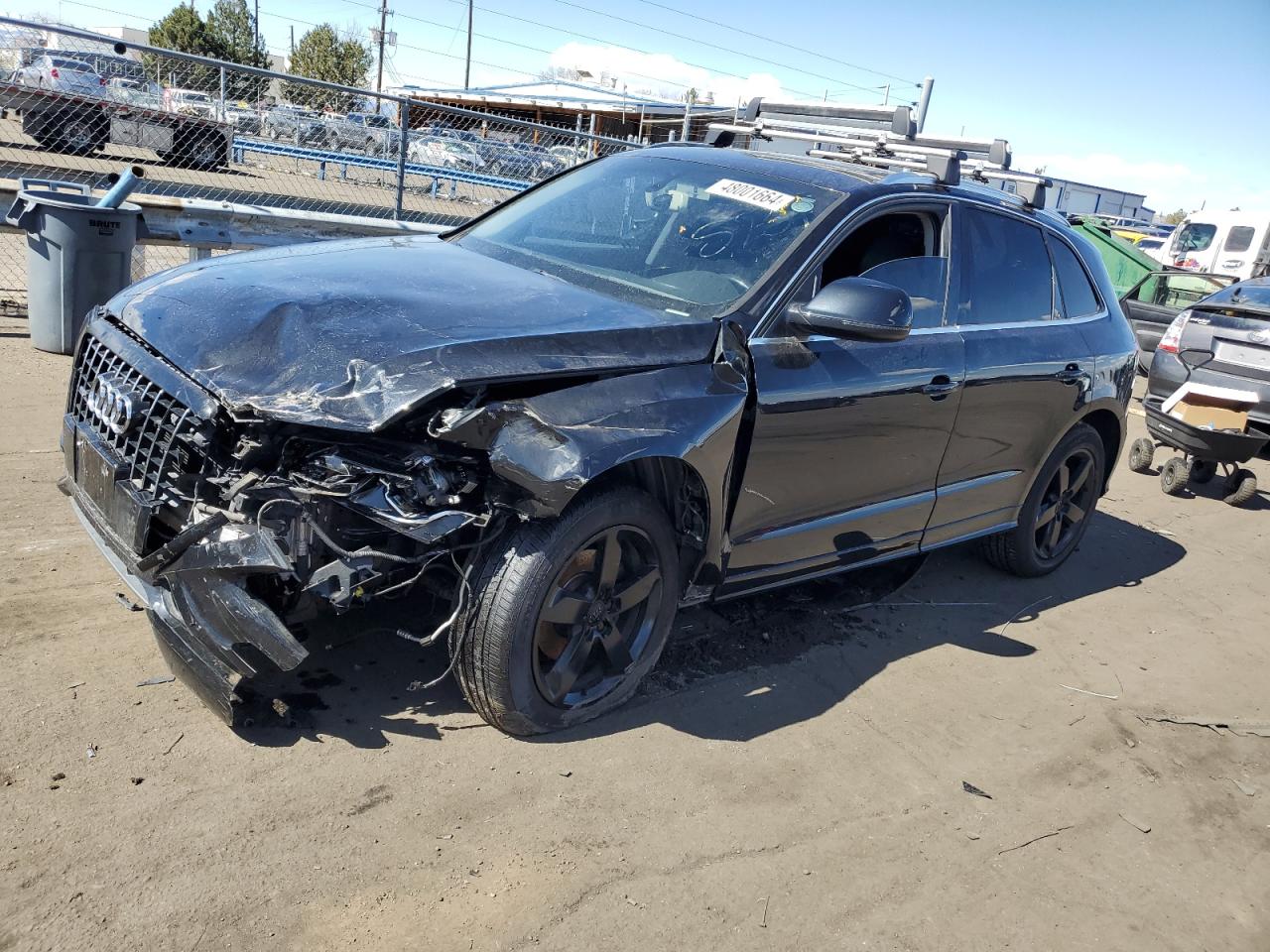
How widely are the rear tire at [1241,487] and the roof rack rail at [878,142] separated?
3.83 m

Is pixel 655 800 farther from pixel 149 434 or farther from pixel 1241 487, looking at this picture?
pixel 1241 487

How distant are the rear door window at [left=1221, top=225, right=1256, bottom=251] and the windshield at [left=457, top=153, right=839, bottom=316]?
22.4m

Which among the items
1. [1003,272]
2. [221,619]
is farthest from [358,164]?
[221,619]

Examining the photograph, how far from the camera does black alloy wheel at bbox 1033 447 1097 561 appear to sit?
5.69m

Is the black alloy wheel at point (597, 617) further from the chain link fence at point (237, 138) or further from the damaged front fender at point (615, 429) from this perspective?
the chain link fence at point (237, 138)

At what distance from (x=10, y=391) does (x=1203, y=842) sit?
653cm

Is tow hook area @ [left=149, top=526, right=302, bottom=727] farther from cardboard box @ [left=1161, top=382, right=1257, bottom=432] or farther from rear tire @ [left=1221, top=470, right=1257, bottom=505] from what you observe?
rear tire @ [left=1221, top=470, right=1257, bottom=505]

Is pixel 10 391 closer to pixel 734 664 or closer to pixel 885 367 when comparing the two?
pixel 734 664

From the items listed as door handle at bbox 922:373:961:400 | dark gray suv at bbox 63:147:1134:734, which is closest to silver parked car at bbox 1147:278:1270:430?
dark gray suv at bbox 63:147:1134:734

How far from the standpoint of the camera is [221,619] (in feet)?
9.64

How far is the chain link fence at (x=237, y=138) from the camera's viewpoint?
357 inches

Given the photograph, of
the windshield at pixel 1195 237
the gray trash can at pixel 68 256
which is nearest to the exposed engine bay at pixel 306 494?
the gray trash can at pixel 68 256

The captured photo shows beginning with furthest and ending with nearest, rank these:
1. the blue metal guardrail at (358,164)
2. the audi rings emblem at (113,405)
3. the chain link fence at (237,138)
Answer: the blue metal guardrail at (358,164), the chain link fence at (237,138), the audi rings emblem at (113,405)

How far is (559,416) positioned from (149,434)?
4.13 feet
